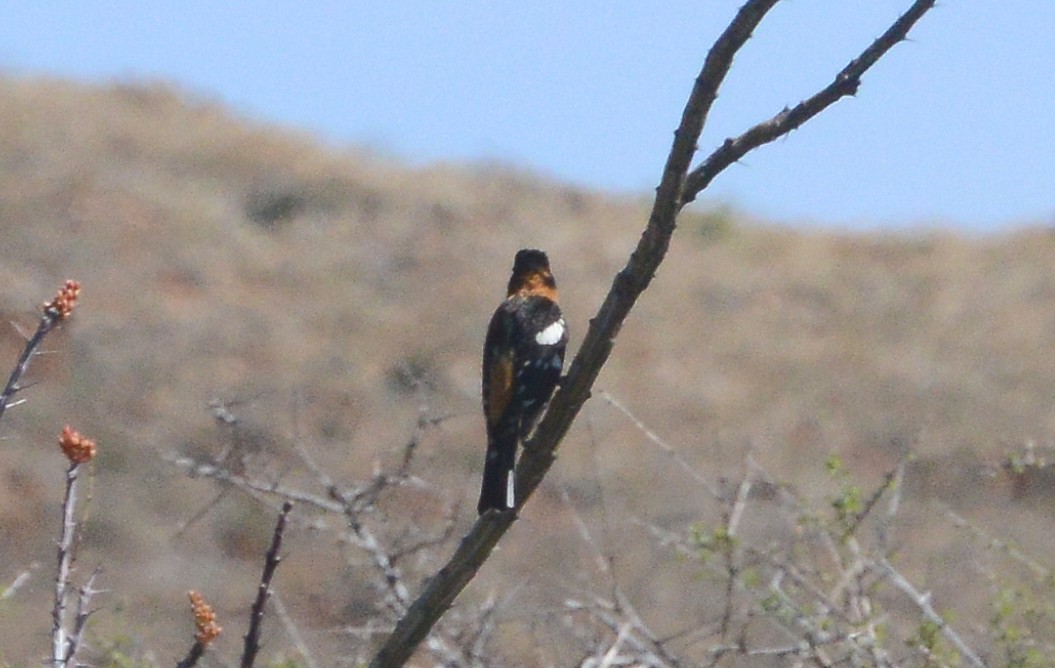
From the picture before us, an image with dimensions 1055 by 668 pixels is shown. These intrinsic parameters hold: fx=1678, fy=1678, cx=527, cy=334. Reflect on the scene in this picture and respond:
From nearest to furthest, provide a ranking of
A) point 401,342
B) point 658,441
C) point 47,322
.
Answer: point 47,322, point 658,441, point 401,342

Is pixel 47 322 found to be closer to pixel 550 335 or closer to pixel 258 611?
pixel 258 611

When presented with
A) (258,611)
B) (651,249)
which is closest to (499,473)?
(651,249)

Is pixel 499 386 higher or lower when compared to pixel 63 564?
higher

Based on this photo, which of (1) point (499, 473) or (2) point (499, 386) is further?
(2) point (499, 386)

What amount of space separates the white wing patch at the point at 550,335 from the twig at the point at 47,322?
2.52 m

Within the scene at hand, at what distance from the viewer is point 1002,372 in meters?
22.6

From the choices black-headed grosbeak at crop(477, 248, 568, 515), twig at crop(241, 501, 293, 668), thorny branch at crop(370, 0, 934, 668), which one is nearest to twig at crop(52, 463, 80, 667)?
twig at crop(241, 501, 293, 668)

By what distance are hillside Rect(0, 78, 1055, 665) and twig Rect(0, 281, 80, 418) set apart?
8656mm

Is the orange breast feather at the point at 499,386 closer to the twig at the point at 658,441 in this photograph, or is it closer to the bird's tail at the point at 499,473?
the bird's tail at the point at 499,473

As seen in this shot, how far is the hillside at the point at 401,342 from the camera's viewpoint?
16859 mm

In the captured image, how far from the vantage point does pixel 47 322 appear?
2652 mm

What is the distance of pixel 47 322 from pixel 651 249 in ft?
3.47

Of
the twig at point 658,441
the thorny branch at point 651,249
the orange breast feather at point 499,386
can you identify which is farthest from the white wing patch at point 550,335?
the thorny branch at point 651,249

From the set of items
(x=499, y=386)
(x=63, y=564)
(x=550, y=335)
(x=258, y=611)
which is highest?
(x=550, y=335)
